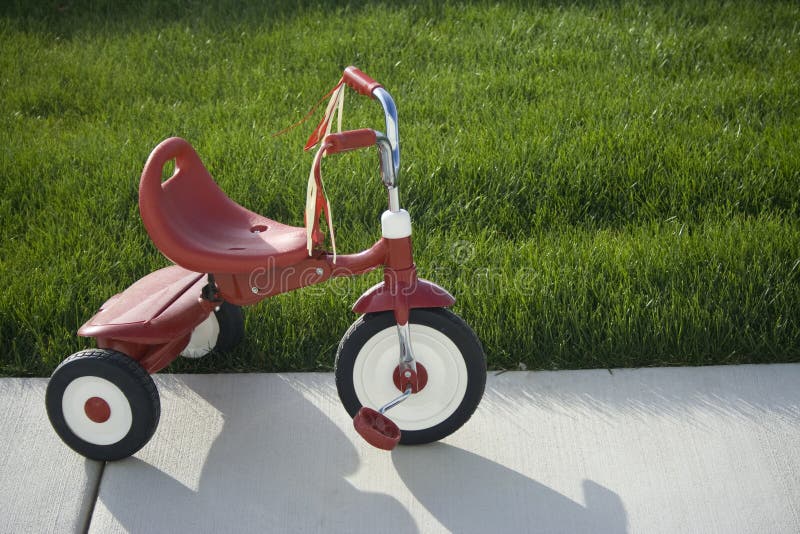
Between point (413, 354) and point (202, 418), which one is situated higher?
point (413, 354)

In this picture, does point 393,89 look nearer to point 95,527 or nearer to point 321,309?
point 321,309

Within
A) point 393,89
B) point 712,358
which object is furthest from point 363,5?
point 712,358

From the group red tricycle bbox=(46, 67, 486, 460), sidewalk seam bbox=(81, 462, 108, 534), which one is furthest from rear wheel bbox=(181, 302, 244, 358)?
sidewalk seam bbox=(81, 462, 108, 534)

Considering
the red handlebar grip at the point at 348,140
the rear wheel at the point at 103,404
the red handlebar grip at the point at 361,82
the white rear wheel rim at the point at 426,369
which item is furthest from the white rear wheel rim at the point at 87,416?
the red handlebar grip at the point at 361,82

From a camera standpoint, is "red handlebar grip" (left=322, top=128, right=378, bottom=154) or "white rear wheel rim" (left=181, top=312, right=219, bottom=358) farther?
"white rear wheel rim" (left=181, top=312, right=219, bottom=358)

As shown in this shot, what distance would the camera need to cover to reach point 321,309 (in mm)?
3258

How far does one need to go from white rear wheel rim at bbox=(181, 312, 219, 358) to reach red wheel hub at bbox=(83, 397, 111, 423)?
1.58 ft

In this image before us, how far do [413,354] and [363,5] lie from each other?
354 centimetres

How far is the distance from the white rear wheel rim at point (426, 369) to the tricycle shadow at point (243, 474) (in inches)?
7.2

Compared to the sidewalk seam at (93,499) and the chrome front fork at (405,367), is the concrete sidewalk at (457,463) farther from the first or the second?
the chrome front fork at (405,367)

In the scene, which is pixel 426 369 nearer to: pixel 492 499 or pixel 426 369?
pixel 426 369

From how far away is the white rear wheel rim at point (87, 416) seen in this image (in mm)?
2604

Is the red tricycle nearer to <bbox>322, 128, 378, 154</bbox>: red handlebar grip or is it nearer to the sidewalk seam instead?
the sidewalk seam

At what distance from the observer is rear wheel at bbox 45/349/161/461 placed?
2.58m
